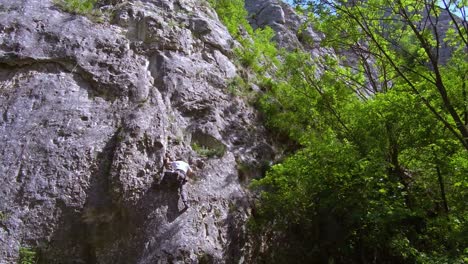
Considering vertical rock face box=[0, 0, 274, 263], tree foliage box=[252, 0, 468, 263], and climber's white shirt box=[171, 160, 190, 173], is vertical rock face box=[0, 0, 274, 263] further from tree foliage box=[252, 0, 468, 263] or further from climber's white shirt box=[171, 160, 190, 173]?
tree foliage box=[252, 0, 468, 263]

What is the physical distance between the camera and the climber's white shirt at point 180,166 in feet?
23.9

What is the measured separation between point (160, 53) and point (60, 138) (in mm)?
3234

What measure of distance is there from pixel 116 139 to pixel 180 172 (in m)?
1.29

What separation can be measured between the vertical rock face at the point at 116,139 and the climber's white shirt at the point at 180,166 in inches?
12.2

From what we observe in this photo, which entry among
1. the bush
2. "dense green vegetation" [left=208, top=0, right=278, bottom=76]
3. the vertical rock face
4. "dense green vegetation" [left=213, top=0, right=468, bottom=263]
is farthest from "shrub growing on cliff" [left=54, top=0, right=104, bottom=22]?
the bush

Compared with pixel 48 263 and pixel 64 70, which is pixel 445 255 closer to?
pixel 48 263

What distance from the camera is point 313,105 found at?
9.25 m

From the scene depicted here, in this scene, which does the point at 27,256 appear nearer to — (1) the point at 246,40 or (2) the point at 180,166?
(2) the point at 180,166

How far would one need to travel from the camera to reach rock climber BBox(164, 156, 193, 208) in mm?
7156

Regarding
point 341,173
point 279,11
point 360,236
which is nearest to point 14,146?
point 341,173

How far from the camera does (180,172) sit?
7227mm

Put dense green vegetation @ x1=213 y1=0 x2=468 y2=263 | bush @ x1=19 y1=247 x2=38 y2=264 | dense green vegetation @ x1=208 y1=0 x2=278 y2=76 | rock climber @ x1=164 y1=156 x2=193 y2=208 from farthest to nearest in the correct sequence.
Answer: dense green vegetation @ x1=208 y1=0 x2=278 y2=76 < rock climber @ x1=164 y1=156 x2=193 y2=208 < dense green vegetation @ x1=213 y1=0 x2=468 y2=263 < bush @ x1=19 y1=247 x2=38 y2=264

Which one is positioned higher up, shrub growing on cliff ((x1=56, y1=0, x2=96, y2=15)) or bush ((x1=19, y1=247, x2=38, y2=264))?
shrub growing on cliff ((x1=56, y1=0, x2=96, y2=15))

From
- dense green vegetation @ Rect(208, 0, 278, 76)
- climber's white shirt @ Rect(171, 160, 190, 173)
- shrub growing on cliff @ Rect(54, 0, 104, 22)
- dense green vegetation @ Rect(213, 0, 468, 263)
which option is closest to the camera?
dense green vegetation @ Rect(213, 0, 468, 263)
